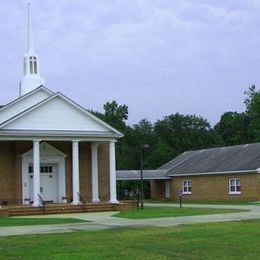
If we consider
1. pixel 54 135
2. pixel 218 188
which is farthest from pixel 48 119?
pixel 218 188

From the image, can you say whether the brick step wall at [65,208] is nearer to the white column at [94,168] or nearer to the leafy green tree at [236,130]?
the white column at [94,168]

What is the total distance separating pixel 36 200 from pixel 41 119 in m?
5.27

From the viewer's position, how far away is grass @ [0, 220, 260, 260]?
13516 mm

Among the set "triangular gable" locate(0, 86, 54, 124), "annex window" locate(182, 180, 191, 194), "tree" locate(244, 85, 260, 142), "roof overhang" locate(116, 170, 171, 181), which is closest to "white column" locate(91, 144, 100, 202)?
"triangular gable" locate(0, 86, 54, 124)

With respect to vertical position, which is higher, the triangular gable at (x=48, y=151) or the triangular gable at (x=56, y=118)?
the triangular gable at (x=56, y=118)

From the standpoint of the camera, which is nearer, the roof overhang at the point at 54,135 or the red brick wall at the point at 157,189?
the roof overhang at the point at 54,135

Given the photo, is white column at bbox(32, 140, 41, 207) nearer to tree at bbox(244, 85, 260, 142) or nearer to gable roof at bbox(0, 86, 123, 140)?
gable roof at bbox(0, 86, 123, 140)

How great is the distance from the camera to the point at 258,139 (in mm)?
80000

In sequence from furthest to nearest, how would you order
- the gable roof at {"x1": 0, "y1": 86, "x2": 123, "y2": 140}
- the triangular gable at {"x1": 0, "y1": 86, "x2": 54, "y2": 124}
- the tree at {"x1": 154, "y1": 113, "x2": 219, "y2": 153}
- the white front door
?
the tree at {"x1": 154, "y1": 113, "x2": 219, "y2": 153} → the white front door → the triangular gable at {"x1": 0, "y1": 86, "x2": 54, "y2": 124} → the gable roof at {"x1": 0, "y1": 86, "x2": 123, "y2": 140}

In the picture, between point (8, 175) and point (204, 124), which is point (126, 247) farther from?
point (204, 124)

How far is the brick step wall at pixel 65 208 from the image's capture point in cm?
3459

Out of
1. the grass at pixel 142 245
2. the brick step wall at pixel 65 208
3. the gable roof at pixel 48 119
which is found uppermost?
the gable roof at pixel 48 119

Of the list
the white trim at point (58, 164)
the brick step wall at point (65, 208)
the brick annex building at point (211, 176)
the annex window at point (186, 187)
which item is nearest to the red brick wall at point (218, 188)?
the brick annex building at point (211, 176)

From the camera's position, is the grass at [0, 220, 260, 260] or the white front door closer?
the grass at [0, 220, 260, 260]
